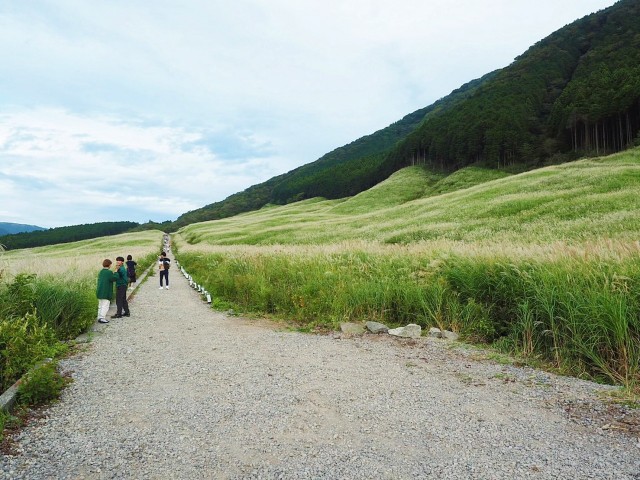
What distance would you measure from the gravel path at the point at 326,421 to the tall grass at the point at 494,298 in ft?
2.90

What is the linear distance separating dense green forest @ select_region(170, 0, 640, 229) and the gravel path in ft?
257

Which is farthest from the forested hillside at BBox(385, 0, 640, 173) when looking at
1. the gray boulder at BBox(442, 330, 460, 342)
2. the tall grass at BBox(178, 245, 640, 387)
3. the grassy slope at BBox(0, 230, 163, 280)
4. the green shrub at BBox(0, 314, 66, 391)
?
the green shrub at BBox(0, 314, 66, 391)

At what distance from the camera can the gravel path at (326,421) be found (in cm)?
380

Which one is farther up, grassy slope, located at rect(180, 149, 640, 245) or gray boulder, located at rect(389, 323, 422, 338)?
grassy slope, located at rect(180, 149, 640, 245)

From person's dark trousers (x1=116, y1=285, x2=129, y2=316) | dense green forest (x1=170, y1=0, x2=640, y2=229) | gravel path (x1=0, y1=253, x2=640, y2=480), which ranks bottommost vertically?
gravel path (x1=0, y1=253, x2=640, y2=480)

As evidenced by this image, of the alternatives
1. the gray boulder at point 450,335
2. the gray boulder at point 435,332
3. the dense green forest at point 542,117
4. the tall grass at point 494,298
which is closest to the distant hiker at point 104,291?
the tall grass at point 494,298

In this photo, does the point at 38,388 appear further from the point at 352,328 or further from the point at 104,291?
the point at 104,291

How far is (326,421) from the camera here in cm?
481

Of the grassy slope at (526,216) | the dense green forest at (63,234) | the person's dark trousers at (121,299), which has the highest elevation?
the dense green forest at (63,234)

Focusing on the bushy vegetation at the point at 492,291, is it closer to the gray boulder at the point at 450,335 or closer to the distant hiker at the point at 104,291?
the gray boulder at the point at 450,335

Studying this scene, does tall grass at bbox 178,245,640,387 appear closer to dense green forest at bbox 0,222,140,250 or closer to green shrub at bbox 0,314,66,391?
green shrub at bbox 0,314,66,391

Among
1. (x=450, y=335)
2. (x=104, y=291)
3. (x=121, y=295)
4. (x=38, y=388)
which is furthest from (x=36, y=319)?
(x=450, y=335)

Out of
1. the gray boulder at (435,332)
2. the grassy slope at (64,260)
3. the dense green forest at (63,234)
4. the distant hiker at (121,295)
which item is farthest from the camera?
the dense green forest at (63,234)

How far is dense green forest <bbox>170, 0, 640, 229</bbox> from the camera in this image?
69.5 metres
